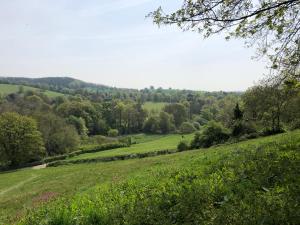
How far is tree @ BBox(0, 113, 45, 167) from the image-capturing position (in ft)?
241

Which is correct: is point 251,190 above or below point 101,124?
above

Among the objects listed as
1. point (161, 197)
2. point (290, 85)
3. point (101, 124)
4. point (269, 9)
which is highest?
point (269, 9)

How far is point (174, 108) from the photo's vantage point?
148m

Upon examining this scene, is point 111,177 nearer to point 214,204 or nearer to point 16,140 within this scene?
point 214,204

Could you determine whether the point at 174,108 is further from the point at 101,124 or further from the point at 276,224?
the point at 276,224

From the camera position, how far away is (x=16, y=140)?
73.4 meters

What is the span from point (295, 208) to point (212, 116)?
15189cm

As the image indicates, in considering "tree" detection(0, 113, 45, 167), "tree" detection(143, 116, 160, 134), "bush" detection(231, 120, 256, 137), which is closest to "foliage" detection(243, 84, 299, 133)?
"bush" detection(231, 120, 256, 137)

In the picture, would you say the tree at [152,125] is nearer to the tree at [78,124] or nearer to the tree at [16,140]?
the tree at [78,124]

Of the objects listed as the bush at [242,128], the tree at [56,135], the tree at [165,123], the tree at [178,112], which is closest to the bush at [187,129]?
the tree at [165,123]

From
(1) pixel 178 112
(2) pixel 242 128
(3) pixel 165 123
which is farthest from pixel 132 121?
(2) pixel 242 128

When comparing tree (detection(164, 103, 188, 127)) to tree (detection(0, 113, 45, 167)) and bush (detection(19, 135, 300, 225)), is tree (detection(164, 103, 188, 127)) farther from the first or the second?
bush (detection(19, 135, 300, 225))

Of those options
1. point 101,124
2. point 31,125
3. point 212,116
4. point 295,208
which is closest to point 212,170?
point 295,208

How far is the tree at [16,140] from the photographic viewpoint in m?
73.4
